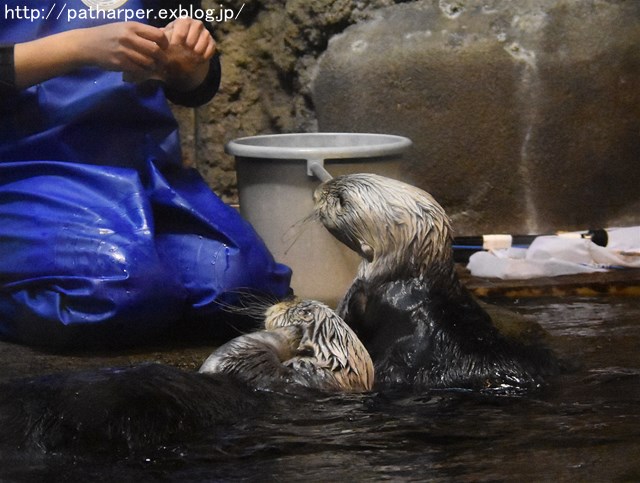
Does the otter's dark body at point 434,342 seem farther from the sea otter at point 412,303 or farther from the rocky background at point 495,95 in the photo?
the rocky background at point 495,95

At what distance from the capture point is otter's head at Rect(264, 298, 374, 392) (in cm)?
323

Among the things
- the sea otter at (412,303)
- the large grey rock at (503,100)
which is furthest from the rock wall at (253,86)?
the sea otter at (412,303)

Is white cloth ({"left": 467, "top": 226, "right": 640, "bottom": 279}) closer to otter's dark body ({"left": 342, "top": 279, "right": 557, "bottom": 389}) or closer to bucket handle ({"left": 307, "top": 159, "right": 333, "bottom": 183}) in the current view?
bucket handle ({"left": 307, "top": 159, "right": 333, "bottom": 183})

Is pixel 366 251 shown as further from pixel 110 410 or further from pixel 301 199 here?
pixel 110 410

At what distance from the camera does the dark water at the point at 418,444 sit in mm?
2430

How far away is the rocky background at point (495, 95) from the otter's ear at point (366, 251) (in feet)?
5.65

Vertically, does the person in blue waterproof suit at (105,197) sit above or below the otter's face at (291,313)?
above

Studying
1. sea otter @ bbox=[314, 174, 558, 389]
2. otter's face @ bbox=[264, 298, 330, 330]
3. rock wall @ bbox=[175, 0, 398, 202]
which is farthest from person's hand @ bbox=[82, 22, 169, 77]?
rock wall @ bbox=[175, 0, 398, 202]

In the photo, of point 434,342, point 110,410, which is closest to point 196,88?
Answer: point 434,342

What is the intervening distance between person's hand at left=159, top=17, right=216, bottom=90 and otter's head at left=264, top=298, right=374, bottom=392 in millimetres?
910

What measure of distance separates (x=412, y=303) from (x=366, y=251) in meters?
0.26

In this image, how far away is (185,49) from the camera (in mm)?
3588

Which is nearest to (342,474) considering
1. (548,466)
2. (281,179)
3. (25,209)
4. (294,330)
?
(548,466)

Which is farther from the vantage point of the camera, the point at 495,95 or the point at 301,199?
the point at 495,95
